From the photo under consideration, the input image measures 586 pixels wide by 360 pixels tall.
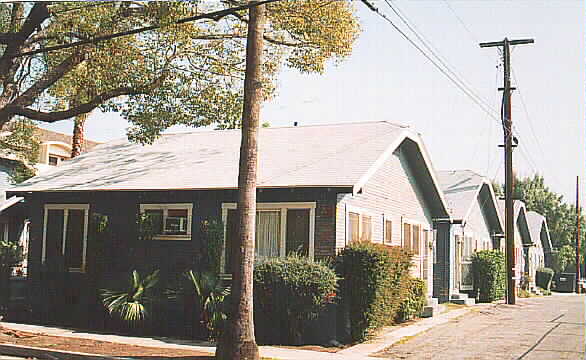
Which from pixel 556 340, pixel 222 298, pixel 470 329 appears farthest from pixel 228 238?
pixel 556 340

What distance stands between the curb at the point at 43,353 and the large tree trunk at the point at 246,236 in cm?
229

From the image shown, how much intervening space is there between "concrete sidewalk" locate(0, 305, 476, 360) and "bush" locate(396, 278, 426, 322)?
599mm

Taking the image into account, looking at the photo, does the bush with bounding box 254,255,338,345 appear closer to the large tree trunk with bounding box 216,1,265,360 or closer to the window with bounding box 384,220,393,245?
the large tree trunk with bounding box 216,1,265,360

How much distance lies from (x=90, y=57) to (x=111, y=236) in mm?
4687

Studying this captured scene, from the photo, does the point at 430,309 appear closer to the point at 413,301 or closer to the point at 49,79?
the point at 413,301

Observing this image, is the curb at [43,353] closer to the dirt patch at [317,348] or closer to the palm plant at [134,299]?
the palm plant at [134,299]

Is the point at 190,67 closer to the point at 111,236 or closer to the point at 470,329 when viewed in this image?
the point at 111,236

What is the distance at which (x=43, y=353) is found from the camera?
1408 cm

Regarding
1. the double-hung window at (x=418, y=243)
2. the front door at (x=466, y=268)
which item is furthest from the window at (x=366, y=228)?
the front door at (x=466, y=268)

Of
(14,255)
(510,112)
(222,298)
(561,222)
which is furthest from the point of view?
(561,222)

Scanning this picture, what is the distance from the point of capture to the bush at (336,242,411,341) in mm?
15578

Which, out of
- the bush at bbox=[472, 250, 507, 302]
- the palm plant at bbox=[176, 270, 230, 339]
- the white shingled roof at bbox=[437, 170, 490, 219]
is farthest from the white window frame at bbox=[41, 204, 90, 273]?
the bush at bbox=[472, 250, 507, 302]

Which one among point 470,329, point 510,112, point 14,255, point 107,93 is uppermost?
point 510,112

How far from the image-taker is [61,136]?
4272 cm
